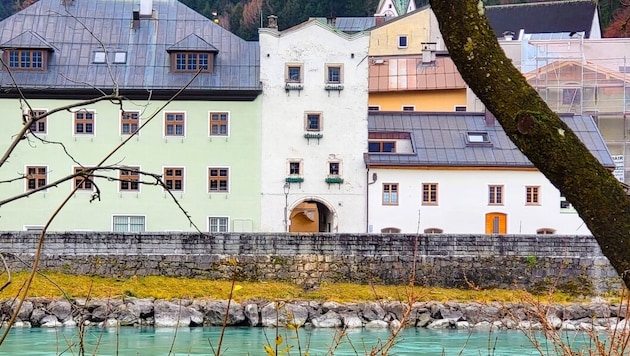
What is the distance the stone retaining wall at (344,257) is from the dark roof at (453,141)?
21.7ft

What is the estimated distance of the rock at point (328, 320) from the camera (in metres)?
29.3

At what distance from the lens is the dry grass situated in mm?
30688

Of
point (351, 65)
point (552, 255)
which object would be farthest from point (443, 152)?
point (552, 255)

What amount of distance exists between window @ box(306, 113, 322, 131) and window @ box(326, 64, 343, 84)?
46.8 inches

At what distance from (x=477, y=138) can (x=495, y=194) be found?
2.17 m

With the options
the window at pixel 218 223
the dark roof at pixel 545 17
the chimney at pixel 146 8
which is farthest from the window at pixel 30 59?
the dark roof at pixel 545 17

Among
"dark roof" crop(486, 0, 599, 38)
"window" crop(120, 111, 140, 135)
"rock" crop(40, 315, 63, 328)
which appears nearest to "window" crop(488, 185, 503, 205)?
Result: "window" crop(120, 111, 140, 135)

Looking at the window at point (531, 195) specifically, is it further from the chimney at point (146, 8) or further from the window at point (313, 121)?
the chimney at point (146, 8)

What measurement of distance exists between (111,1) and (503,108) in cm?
4064

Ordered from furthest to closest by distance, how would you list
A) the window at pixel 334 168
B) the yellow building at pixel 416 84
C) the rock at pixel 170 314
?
the yellow building at pixel 416 84 → the window at pixel 334 168 → the rock at pixel 170 314

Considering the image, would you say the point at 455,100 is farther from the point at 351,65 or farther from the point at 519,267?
the point at 519,267

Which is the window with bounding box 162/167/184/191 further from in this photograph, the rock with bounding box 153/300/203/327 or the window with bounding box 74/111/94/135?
the rock with bounding box 153/300/203/327

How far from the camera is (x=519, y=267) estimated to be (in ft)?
109

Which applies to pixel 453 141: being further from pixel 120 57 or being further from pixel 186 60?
pixel 120 57
